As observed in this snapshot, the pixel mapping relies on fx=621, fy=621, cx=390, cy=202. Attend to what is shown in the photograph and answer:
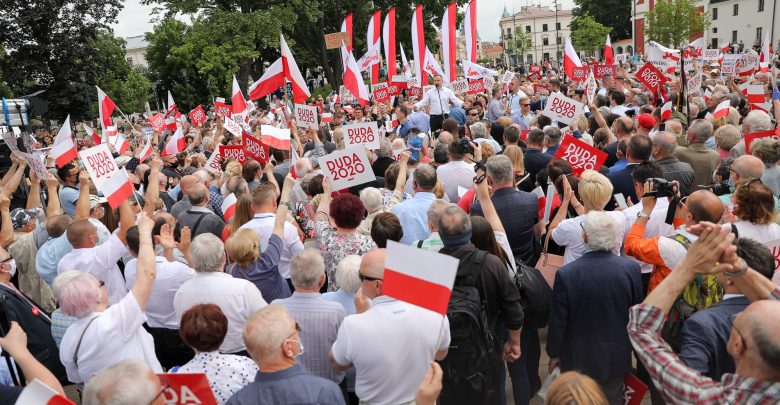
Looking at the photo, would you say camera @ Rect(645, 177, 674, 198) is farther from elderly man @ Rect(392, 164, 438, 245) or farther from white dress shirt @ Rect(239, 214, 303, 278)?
white dress shirt @ Rect(239, 214, 303, 278)

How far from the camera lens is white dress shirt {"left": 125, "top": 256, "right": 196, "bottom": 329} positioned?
4.74 m

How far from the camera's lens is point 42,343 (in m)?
4.63

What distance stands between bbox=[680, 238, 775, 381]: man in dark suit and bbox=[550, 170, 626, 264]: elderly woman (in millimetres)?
1310

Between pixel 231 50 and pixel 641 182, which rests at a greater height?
pixel 231 50

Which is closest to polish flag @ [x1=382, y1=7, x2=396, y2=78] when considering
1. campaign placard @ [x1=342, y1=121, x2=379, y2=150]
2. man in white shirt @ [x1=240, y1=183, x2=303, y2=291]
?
campaign placard @ [x1=342, y1=121, x2=379, y2=150]

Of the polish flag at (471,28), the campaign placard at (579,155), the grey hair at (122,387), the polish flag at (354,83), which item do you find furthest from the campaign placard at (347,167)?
the polish flag at (471,28)

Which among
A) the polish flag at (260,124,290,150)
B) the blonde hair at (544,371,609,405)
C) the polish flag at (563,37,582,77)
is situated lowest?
the blonde hair at (544,371,609,405)

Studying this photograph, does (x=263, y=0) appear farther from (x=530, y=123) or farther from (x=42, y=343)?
(x=42, y=343)

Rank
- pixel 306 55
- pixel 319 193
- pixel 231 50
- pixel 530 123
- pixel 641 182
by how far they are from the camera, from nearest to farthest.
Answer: pixel 641 182, pixel 319 193, pixel 530 123, pixel 231 50, pixel 306 55

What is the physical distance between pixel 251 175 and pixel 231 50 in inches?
1088

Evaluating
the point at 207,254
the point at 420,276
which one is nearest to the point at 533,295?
the point at 420,276

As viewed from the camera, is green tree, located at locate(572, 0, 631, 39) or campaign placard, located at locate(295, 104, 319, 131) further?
green tree, located at locate(572, 0, 631, 39)

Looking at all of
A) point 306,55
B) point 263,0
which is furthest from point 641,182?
point 306,55

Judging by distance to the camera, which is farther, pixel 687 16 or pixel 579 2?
pixel 579 2
